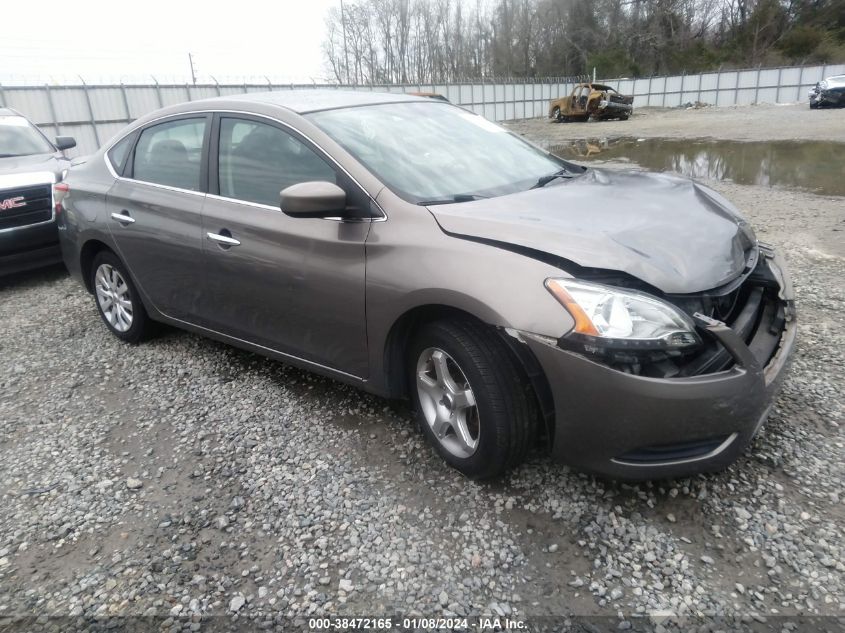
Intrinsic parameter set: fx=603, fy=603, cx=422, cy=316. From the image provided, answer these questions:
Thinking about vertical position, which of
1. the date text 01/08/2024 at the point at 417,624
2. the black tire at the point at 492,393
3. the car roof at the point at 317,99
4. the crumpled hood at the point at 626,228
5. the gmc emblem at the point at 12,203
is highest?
the car roof at the point at 317,99

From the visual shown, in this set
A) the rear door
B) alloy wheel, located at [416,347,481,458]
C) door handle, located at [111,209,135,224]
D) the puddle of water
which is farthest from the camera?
the puddle of water

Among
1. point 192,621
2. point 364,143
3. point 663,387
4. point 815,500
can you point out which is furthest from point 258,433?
point 815,500

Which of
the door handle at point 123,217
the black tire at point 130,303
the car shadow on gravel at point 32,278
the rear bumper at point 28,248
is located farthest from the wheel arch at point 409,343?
the car shadow on gravel at point 32,278

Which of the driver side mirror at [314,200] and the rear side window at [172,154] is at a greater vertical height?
the rear side window at [172,154]

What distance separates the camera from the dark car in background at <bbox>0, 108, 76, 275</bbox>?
6.23 metres

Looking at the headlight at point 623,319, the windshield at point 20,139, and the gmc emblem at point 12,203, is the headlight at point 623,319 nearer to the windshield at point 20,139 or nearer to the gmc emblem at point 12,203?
the gmc emblem at point 12,203

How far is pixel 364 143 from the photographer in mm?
3033

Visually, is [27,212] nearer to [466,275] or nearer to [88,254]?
[88,254]

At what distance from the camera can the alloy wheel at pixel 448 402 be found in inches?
102

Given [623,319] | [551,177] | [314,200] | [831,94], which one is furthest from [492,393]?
[831,94]

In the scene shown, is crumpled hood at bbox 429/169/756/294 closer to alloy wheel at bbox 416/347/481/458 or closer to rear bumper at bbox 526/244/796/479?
rear bumper at bbox 526/244/796/479

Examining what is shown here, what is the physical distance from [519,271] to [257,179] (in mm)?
1707

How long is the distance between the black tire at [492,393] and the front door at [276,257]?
0.53 metres

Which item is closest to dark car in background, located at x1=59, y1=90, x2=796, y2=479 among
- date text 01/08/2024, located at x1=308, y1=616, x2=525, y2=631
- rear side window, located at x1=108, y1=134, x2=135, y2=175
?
rear side window, located at x1=108, y1=134, x2=135, y2=175
